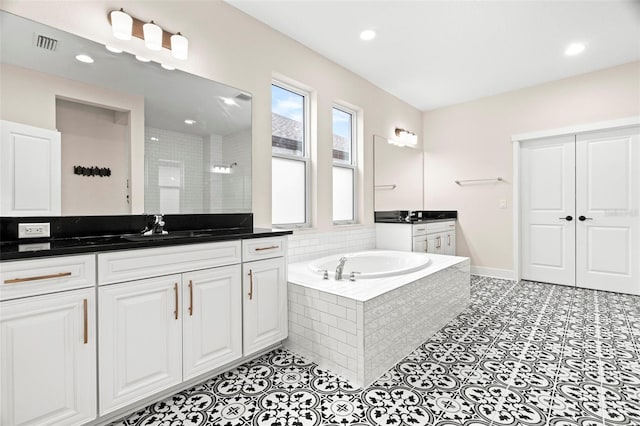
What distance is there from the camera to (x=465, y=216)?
4.88 m

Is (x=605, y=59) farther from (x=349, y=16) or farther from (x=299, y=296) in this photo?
(x=299, y=296)

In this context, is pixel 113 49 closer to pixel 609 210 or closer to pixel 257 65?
pixel 257 65

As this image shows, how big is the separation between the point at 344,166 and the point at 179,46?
2.16m

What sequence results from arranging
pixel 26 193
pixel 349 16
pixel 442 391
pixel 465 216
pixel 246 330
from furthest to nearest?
pixel 465 216 → pixel 349 16 → pixel 246 330 → pixel 442 391 → pixel 26 193

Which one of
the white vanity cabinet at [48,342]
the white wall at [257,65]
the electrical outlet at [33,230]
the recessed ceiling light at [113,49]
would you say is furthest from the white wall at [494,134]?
the electrical outlet at [33,230]

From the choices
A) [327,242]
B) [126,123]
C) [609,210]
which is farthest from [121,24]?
[609,210]

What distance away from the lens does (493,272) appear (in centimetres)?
461

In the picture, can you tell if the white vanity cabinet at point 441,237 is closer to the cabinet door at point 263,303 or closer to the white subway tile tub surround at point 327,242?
the white subway tile tub surround at point 327,242

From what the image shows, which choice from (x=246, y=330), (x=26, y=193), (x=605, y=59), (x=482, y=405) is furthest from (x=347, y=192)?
(x=605, y=59)

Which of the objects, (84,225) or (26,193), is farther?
(84,225)

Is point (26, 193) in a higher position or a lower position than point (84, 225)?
higher

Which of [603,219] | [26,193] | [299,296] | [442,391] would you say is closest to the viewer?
[26,193]

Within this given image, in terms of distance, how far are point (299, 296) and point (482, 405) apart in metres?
1.23

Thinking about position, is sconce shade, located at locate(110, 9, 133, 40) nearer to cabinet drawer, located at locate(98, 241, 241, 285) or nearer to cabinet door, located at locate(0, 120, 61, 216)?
cabinet door, located at locate(0, 120, 61, 216)
